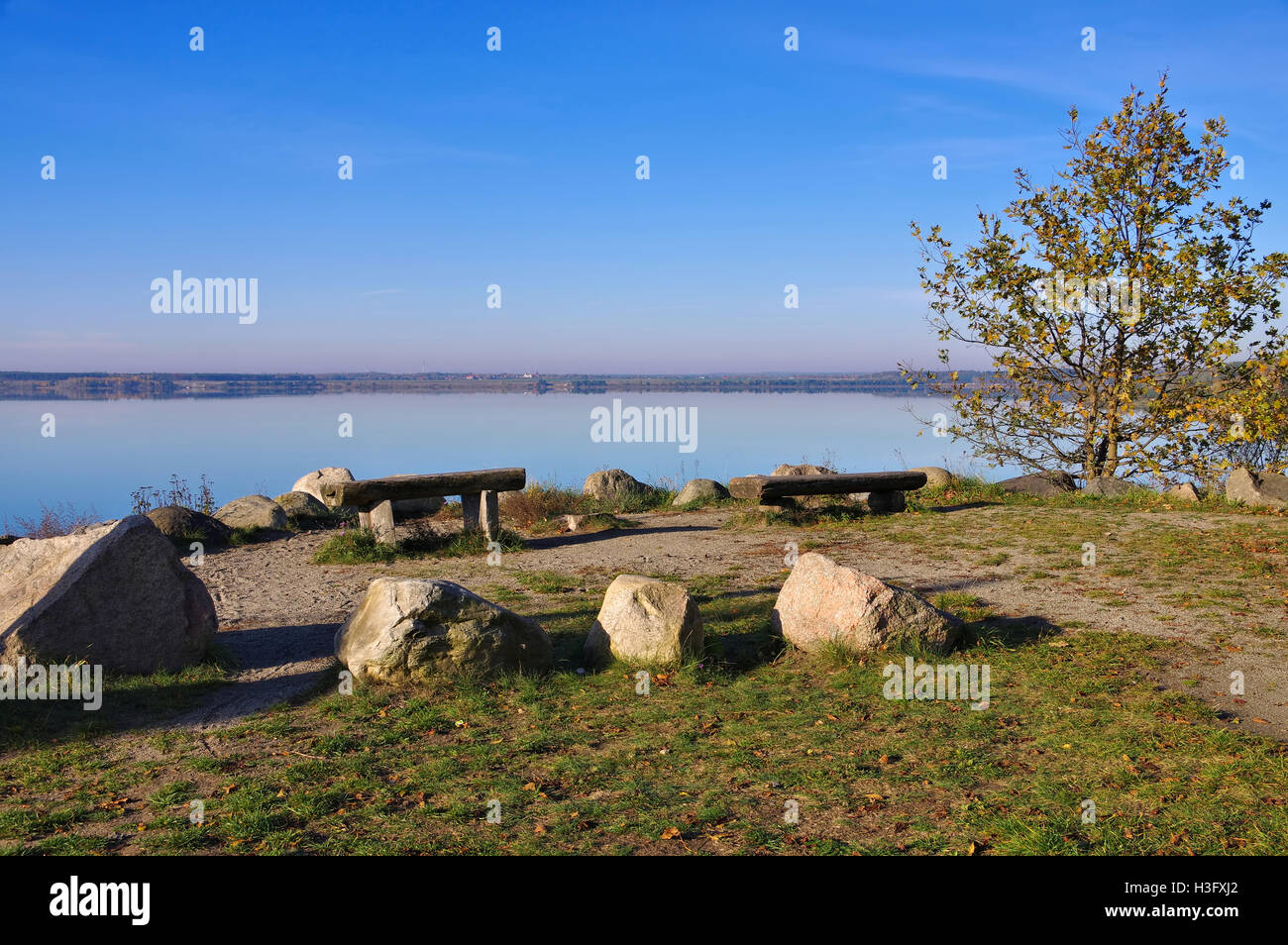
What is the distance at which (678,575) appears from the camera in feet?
32.6

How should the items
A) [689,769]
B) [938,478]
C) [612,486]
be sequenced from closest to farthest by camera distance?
[689,769]
[938,478]
[612,486]

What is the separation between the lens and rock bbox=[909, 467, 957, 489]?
15984 millimetres

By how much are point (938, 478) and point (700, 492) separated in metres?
4.28

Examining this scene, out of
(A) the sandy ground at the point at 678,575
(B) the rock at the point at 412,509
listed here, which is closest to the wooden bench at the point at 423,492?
(A) the sandy ground at the point at 678,575

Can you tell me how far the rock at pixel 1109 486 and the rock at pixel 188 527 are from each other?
507 inches

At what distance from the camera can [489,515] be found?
1213 cm

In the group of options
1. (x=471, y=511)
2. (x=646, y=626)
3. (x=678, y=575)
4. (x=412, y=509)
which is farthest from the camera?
(x=412, y=509)

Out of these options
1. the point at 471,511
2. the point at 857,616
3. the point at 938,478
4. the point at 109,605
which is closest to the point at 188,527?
the point at 471,511

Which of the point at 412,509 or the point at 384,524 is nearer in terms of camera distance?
the point at 384,524

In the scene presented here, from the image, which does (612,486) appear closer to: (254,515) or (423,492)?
(423,492)

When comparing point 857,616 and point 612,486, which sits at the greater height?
point 612,486

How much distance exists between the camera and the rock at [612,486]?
1638 cm

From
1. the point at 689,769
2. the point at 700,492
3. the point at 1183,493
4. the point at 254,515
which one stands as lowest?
the point at 689,769
